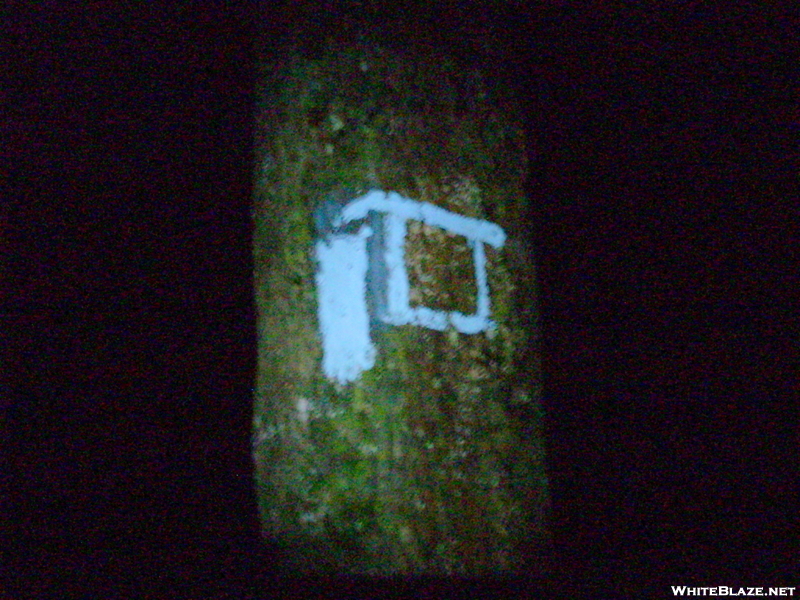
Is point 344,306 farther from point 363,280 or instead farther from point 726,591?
point 726,591

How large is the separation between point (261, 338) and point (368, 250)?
15.8 inches

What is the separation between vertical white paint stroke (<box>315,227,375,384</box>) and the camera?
137 centimetres

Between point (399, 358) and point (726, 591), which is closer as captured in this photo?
point (399, 358)

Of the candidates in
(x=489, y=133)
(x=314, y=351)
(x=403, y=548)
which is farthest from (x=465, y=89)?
(x=403, y=548)

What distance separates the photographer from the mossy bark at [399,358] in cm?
133

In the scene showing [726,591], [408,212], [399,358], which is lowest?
[726,591]

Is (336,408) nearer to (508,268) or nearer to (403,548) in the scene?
(403,548)

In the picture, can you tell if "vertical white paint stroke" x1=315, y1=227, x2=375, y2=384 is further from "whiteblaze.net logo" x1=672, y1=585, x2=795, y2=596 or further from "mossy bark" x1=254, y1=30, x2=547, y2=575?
"whiteblaze.net logo" x1=672, y1=585, x2=795, y2=596

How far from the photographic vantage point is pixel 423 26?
5.02ft

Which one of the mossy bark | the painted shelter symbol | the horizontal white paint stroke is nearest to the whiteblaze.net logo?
the mossy bark

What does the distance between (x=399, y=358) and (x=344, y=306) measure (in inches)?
7.8

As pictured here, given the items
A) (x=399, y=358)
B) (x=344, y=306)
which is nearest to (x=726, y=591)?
(x=399, y=358)

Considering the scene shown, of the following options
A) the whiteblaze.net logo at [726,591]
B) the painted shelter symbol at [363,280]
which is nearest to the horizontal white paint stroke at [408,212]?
the painted shelter symbol at [363,280]

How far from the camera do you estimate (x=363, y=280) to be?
1386mm
